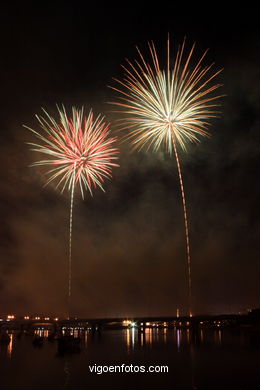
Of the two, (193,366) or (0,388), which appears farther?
(193,366)

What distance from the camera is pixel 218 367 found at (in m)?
51.6

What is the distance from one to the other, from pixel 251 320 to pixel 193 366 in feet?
340

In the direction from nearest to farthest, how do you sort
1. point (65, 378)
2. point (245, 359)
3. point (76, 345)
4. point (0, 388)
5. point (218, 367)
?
point (0, 388) < point (65, 378) < point (218, 367) < point (245, 359) < point (76, 345)

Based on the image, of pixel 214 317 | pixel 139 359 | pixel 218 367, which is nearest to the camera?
pixel 218 367

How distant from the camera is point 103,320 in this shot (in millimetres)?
156750

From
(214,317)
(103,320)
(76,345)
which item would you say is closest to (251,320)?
(214,317)

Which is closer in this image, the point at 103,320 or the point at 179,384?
the point at 179,384

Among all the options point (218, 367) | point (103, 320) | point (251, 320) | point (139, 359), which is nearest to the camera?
point (218, 367)

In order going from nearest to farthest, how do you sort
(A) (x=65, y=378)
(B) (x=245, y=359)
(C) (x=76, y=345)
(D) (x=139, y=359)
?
(A) (x=65, y=378) → (B) (x=245, y=359) → (D) (x=139, y=359) → (C) (x=76, y=345)

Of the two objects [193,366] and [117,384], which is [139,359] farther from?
[117,384]

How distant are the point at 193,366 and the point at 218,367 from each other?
12.7 ft

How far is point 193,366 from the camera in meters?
53.7

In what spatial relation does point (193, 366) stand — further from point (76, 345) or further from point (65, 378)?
point (76, 345)

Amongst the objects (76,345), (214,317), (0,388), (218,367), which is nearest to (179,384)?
(218,367)
